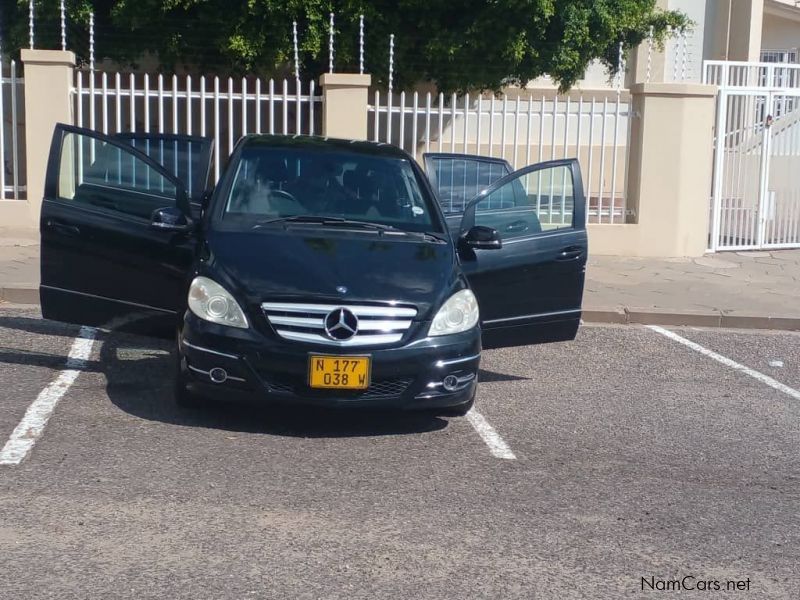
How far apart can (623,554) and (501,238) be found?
10.0ft

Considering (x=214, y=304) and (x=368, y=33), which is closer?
(x=214, y=304)

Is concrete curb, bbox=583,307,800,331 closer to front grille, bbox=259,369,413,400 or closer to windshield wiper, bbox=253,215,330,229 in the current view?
windshield wiper, bbox=253,215,330,229

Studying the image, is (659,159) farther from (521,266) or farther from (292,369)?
(292,369)

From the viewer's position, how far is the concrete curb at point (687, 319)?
10.7m

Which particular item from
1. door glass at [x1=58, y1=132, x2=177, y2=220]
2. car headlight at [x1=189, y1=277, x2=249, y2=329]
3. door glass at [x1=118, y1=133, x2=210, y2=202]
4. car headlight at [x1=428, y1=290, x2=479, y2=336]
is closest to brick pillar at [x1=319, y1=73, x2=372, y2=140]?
door glass at [x1=118, y1=133, x2=210, y2=202]

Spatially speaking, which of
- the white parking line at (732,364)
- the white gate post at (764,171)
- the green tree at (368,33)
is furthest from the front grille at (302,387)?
the white gate post at (764,171)

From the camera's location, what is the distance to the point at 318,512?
5047 millimetres

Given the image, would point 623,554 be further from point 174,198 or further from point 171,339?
point 174,198

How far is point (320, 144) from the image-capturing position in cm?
762

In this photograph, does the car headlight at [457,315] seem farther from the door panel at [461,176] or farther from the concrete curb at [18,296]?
the concrete curb at [18,296]

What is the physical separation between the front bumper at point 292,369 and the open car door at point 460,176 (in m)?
2.22

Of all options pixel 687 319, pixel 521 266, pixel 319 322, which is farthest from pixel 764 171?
pixel 319 322

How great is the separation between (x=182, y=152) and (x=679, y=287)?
6.17 m

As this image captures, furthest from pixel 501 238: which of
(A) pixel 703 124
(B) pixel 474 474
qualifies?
(A) pixel 703 124
